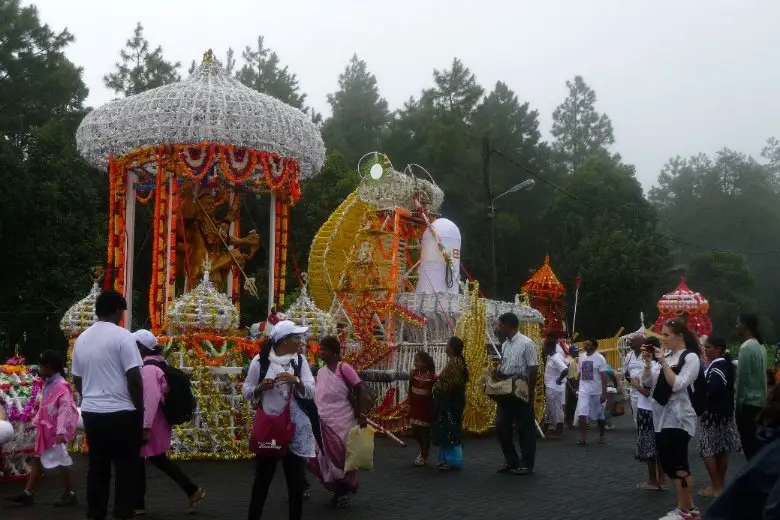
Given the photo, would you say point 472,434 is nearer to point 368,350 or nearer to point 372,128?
point 368,350

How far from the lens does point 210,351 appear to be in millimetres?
11523

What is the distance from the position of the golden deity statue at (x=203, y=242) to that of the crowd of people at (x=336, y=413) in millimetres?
4369

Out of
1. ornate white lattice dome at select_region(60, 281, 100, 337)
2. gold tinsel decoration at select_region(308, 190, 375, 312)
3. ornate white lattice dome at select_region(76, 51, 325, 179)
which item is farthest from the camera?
gold tinsel decoration at select_region(308, 190, 375, 312)

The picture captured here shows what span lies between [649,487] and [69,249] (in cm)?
1958

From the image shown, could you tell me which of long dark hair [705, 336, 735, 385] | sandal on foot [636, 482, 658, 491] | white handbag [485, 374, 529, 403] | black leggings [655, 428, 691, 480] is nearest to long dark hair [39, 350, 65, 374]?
white handbag [485, 374, 529, 403]

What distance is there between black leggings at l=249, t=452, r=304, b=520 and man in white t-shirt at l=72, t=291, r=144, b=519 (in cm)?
88

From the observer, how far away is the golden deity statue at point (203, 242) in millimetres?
14367

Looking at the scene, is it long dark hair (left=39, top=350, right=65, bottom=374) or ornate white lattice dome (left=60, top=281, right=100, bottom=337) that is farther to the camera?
ornate white lattice dome (left=60, top=281, right=100, bottom=337)

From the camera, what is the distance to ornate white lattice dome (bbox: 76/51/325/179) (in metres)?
12.8

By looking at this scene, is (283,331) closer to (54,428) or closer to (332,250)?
(54,428)

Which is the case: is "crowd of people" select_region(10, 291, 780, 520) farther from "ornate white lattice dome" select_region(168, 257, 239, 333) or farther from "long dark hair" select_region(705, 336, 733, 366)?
"ornate white lattice dome" select_region(168, 257, 239, 333)

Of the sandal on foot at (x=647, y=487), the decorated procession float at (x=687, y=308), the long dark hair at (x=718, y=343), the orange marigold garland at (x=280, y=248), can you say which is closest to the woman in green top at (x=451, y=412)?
the sandal on foot at (x=647, y=487)

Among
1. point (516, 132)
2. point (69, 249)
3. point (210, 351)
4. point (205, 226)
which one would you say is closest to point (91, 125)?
point (205, 226)

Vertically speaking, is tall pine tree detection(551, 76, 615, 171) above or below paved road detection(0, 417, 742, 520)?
above
